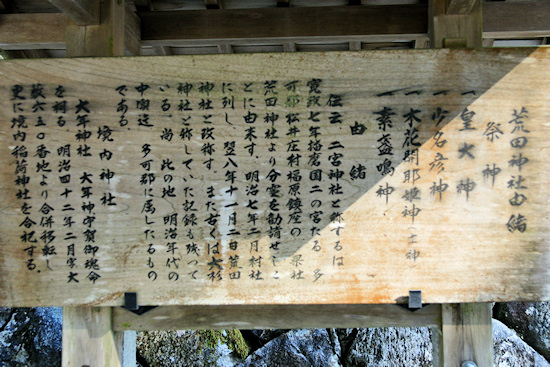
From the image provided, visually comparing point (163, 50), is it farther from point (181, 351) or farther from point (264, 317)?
point (181, 351)

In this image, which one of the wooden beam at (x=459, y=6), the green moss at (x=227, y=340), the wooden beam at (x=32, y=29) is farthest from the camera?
the green moss at (x=227, y=340)

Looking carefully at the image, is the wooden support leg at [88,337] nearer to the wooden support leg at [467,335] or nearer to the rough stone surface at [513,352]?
the wooden support leg at [467,335]

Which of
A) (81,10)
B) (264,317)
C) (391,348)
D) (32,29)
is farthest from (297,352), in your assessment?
(32,29)

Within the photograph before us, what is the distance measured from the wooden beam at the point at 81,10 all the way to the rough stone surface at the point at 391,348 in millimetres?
4896

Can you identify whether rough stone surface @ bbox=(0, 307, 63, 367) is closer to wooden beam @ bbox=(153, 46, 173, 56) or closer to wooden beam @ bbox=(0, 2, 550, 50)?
wooden beam @ bbox=(0, 2, 550, 50)

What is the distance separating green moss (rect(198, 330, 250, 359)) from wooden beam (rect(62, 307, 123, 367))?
2596 mm

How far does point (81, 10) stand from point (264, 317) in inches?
96.1

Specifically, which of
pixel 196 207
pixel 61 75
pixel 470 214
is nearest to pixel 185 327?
pixel 196 207

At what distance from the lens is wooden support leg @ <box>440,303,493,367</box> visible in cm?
232

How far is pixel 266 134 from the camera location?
2.16 metres

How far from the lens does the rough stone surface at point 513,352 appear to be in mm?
4746

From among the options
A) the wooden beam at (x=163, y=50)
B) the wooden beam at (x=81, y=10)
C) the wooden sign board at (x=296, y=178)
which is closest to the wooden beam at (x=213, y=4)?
the wooden beam at (x=163, y=50)

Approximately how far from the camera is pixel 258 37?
3.62 m

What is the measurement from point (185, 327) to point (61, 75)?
6.25 ft
